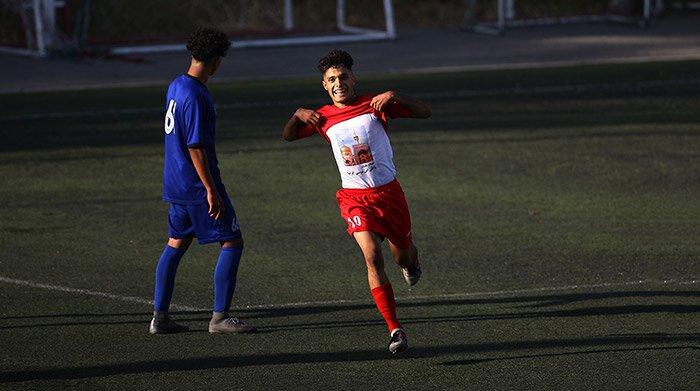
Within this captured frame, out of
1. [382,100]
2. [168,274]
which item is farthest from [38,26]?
[382,100]

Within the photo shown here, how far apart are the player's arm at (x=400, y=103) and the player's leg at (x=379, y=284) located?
2.46ft

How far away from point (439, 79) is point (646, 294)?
12.1 m

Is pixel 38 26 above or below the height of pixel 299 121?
below

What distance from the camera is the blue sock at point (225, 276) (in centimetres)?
768

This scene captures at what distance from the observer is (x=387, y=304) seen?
720cm

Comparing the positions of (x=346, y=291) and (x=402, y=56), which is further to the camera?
(x=402, y=56)

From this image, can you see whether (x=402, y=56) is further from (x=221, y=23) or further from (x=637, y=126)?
(x=637, y=126)

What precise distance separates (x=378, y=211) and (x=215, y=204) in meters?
0.97

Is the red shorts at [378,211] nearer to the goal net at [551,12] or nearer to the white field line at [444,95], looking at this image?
the white field line at [444,95]

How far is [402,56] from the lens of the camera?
23.0 metres

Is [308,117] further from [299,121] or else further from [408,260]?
[408,260]

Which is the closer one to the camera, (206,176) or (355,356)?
(355,356)

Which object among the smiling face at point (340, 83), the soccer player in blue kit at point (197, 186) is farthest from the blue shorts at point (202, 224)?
the smiling face at point (340, 83)

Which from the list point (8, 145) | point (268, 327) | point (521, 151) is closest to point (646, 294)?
point (268, 327)
